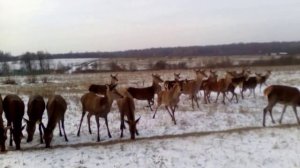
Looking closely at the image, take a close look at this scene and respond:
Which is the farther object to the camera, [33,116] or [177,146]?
[33,116]

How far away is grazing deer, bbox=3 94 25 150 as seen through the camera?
46.1ft

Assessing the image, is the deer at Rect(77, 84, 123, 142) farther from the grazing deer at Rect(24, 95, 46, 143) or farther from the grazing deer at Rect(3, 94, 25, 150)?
the grazing deer at Rect(3, 94, 25, 150)

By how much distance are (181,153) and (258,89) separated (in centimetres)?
1759

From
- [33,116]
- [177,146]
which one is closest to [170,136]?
[177,146]

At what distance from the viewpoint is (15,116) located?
14.8 metres

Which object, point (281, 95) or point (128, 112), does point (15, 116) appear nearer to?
point (128, 112)

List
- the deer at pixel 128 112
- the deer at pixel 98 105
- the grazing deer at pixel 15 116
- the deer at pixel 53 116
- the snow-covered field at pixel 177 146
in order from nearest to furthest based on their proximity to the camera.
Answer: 1. the snow-covered field at pixel 177 146
2. the grazing deer at pixel 15 116
3. the deer at pixel 53 116
4. the deer at pixel 128 112
5. the deer at pixel 98 105

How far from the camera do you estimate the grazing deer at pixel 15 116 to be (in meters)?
14.1

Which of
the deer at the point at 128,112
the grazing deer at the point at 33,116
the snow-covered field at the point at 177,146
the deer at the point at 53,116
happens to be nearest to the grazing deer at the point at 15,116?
the grazing deer at the point at 33,116

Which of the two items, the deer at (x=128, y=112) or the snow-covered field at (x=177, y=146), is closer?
the snow-covered field at (x=177, y=146)

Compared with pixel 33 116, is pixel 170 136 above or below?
below

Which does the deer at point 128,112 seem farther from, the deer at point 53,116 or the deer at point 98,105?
the deer at point 53,116

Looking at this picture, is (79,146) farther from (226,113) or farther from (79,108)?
(226,113)

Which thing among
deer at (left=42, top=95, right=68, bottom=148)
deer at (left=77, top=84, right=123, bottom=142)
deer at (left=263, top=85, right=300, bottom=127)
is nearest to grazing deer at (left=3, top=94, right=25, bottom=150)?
deer at (left=42, top=95, right=68, bottom=148)
